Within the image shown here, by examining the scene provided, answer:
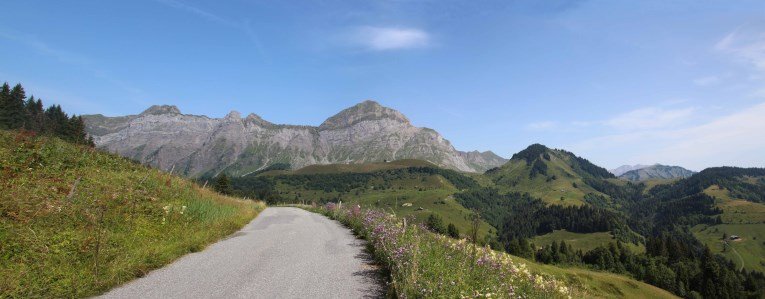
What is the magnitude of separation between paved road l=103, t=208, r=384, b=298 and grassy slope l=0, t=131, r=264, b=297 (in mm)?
713

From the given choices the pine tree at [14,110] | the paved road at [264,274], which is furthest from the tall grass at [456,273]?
the pine tree at [14,110]

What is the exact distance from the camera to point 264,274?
35.5 feet

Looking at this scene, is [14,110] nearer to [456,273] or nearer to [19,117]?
[19,117]

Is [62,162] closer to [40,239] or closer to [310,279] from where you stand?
[40,239]

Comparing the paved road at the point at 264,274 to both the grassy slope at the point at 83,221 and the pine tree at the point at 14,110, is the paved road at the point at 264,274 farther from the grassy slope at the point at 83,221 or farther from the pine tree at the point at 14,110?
the pine tree at the point at 14,110

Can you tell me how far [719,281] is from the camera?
14838cm

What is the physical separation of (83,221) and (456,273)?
1064 cm

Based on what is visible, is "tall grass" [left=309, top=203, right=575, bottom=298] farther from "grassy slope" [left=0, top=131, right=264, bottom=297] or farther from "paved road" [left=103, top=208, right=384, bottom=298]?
"grassy slope" [left=0, top=131, right=264, bottom=297]

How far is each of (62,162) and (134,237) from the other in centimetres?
864

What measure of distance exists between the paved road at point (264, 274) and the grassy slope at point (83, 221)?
0.71 metres

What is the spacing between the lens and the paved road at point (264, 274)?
910 centimetres

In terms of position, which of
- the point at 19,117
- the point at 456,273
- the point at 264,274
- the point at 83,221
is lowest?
the point at 264,274

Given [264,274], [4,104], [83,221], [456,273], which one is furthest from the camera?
[4,104]

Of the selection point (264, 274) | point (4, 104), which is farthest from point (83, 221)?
point (4, 104)
